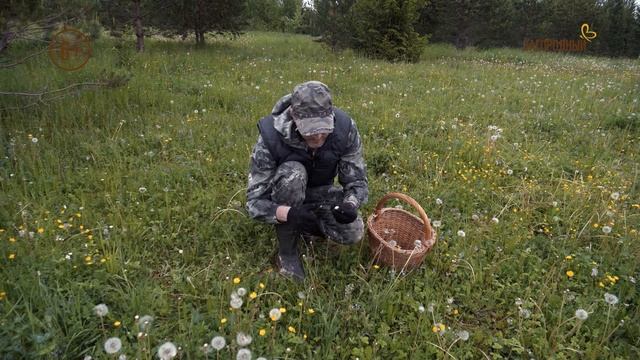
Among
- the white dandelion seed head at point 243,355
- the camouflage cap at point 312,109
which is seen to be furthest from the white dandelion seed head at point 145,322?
the camouflage cap at point 312,109

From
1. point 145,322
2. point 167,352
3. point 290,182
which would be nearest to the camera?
point 167,352

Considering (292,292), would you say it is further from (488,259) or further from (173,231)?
(488,259)

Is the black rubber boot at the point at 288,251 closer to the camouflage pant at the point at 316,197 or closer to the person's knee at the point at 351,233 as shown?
the camouflage pant at the point at 316,197

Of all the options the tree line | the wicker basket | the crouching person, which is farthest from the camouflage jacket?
the tree line

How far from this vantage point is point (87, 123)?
4992 mm

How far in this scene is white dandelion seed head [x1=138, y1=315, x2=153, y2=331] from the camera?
2.13m

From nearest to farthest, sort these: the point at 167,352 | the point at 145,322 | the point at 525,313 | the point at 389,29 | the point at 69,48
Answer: the point at 167,352 → the point at 145,322 → the point at 525,313 → the point at 69,48 → the point at 389,29

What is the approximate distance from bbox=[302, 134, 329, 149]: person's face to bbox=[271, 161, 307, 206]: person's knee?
19 centimetres

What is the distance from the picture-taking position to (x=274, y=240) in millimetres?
3238

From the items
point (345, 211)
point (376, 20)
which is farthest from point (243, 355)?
point (376, 20)

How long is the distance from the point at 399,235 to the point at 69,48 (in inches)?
215

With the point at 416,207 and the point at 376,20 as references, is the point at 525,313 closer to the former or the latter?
the point at 416,207

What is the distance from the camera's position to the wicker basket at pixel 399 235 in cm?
287

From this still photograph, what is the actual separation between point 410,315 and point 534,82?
829cm
